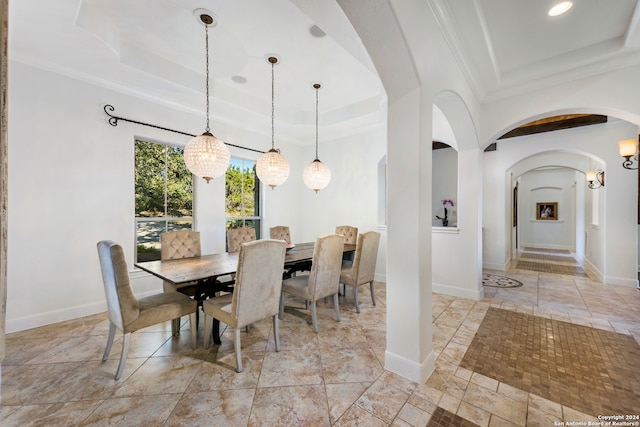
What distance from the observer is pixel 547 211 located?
28.6 ft

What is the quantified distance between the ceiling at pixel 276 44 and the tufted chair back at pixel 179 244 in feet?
5.66

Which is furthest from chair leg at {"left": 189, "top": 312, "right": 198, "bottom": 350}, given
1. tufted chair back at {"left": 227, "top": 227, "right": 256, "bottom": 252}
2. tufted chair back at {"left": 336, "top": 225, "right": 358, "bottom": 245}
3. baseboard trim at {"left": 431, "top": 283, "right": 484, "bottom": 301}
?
baseboard trim at {"left": 431, "top": 283, "right": 484, "bottom": 301}

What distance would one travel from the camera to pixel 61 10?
6.73 ft

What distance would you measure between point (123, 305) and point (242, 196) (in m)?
3.00

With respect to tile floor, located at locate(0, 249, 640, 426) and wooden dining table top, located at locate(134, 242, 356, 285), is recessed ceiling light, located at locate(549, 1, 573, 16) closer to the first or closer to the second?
tile floor, located at locate(0, 249, 640, 426)

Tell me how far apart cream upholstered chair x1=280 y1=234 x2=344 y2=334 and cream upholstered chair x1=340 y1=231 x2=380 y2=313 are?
30cm

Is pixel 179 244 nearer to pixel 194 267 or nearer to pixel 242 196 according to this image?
pixel 194 267

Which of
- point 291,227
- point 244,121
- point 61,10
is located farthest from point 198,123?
point 291,227

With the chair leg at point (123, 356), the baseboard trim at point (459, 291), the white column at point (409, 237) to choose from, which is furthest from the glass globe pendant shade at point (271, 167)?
the baseboard trim at point (459, 291)

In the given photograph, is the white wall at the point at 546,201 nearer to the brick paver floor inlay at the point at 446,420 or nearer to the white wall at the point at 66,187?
the brick paver floor inlay at the point at 446,420

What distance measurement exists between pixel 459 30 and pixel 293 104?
269 cm

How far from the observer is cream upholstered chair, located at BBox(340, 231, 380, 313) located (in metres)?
3.01

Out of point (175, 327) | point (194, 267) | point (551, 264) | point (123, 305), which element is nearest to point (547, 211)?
point (551, 264)

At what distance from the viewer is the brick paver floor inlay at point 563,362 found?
5.49 feet
